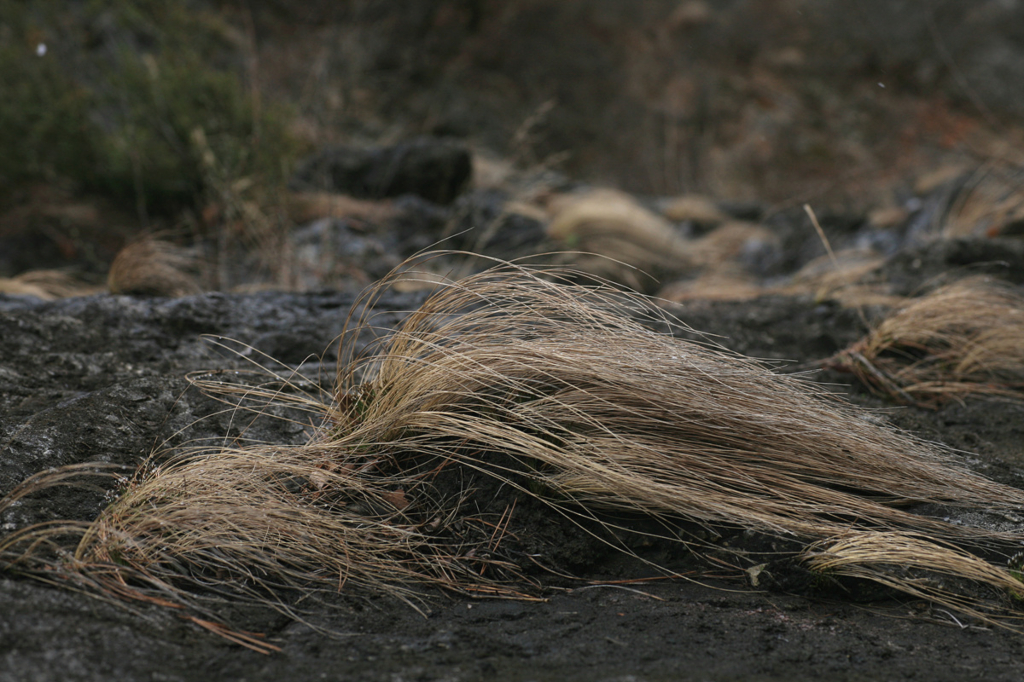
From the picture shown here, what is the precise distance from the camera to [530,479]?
4.66 ft

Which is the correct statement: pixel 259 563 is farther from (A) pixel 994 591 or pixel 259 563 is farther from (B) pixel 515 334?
(A) pixel 994 591

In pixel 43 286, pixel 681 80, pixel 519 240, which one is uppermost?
pixel 681 80

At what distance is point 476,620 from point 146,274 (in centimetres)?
207

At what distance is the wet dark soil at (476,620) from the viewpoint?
98cm

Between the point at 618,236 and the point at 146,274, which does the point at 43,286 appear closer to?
the point at 146,274

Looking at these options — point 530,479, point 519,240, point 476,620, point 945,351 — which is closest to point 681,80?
point 519,240

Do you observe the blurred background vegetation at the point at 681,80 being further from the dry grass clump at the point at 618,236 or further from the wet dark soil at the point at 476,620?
the wet dark soil at the point at 476,620

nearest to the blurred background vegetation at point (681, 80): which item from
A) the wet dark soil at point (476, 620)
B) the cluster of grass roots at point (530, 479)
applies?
the wet dark soil at point (476, 620)

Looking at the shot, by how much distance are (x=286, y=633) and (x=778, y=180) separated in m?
10.9

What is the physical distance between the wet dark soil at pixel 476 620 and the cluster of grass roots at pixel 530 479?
0.19 ft

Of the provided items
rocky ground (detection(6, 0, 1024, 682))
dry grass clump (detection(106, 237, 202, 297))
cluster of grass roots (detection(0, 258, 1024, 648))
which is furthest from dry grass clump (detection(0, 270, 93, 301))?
cluster of grass roots (detection(0, 258, 1024, 648))

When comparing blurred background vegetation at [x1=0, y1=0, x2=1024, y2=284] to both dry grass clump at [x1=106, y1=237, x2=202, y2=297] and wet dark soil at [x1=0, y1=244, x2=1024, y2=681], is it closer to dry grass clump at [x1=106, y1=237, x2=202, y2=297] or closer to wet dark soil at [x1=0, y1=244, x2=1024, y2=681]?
dry grass clump at [x1=106, y1=237, x2=202, y2=297]

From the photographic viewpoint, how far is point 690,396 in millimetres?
1440

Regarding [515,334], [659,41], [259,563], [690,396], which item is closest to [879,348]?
[690,396]
